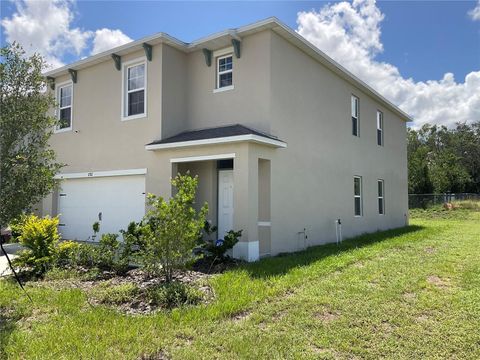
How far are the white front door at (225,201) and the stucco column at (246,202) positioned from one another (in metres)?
1.79

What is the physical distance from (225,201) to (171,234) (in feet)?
16.5

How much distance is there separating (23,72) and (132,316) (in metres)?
4.32

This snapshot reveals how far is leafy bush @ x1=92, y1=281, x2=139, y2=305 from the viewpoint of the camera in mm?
6355

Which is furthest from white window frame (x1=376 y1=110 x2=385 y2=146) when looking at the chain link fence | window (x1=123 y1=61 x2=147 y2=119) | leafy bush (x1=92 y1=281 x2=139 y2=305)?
the chain link fence

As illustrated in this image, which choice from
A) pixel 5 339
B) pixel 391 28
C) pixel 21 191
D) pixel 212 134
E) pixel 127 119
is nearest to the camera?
pixel 5 339

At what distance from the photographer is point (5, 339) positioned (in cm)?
484

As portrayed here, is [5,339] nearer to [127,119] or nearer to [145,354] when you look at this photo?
[145,354]

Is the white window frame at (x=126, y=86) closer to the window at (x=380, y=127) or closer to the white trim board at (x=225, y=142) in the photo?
the white trim board at (x=225, y=142)

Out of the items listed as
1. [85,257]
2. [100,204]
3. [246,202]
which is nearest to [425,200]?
[246,202]

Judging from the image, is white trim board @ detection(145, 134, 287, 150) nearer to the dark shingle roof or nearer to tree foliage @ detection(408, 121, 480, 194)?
the dark shingle roof

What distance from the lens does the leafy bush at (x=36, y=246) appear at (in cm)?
834

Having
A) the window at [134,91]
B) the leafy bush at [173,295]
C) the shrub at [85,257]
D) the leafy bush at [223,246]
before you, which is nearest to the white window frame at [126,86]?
the window at [134,91]

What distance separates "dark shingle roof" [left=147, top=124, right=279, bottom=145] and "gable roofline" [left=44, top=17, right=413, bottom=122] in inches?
100

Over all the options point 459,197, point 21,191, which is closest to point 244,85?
point 21,191
